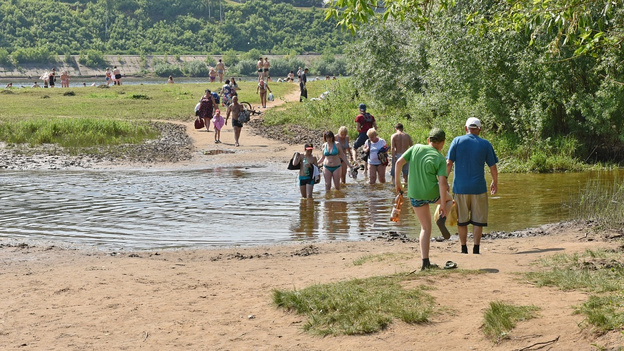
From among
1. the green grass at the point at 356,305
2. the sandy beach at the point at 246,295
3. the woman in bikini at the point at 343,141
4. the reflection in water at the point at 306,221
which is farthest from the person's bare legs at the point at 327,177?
the green grass at the point at 356,305

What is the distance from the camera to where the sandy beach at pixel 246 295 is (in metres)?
6.83

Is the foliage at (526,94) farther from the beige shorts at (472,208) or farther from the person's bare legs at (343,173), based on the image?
the beige shorts at (472,208)

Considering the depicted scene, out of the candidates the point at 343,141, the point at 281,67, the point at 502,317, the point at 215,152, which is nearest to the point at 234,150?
the point at 215,152

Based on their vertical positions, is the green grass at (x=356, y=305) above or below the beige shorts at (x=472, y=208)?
below

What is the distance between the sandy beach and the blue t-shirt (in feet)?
2.86

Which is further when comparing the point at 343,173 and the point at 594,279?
the point at 343,173

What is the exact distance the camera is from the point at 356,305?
7430 mm

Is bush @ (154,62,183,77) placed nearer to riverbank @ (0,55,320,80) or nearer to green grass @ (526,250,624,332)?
riverbank @ (0,55,320,80)

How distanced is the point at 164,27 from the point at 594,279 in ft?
391

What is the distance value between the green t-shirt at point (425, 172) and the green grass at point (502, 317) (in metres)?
2.07

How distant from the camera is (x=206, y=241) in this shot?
40.2ft

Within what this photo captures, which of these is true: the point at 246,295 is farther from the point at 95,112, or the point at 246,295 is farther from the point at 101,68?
the point at 101,68

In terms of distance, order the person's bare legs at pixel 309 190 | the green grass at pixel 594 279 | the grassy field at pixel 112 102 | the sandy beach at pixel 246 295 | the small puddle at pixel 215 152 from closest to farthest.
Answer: the green grass at pixel 594 279, the sandy beach at pixel 246 295, the person's bare legs at pixel 309 190, the small puddle at pixel 215 152, the grassy field at pixel 112 102

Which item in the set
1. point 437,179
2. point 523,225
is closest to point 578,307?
point 437,179
